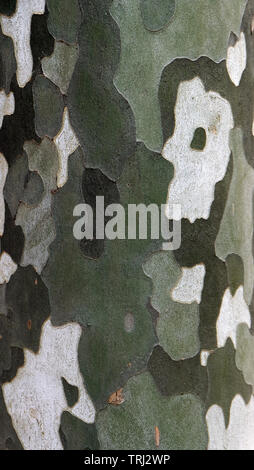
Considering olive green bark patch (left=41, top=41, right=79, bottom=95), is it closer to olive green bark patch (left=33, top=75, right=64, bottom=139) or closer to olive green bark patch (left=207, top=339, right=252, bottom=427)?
olive green bark patch (left=33, top=75, right=64, bottom=139)

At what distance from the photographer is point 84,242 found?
866 millimetres

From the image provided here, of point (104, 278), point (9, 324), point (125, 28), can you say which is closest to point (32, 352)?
point (9, 324)

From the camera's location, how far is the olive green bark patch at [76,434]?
0.88m

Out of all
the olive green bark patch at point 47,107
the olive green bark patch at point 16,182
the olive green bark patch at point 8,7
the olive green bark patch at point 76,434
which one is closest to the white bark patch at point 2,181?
the olive green bark patch at point 16,182

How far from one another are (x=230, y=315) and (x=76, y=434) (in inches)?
10.9

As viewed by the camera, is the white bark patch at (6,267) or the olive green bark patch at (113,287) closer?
the olive green bark patch at (113,287)

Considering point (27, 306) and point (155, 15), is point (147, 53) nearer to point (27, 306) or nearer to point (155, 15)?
point (155, 15)

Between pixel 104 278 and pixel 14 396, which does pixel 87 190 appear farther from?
pixel 14 396

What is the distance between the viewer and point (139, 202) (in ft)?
2.74

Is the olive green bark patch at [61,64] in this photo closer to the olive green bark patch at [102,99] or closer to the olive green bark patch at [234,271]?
the olive green bark patch at [102,99]

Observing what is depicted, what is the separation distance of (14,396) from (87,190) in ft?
1.23

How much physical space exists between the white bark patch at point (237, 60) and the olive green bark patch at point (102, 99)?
17cm

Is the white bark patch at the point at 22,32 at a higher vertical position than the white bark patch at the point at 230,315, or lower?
higher
